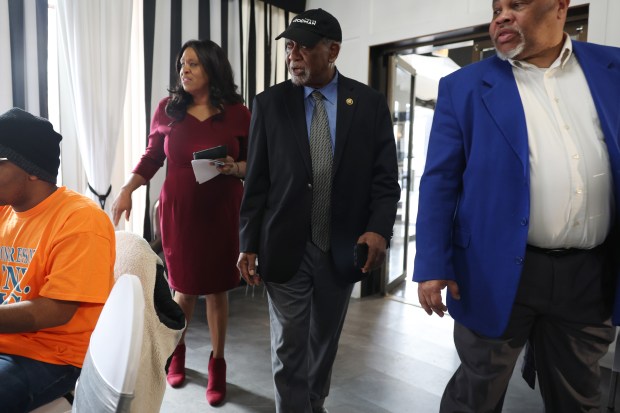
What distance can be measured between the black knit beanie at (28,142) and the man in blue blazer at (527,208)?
3.39ft

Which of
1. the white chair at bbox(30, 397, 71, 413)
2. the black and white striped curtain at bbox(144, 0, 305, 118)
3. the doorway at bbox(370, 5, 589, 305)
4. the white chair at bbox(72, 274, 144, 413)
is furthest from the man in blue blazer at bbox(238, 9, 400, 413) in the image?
the black and white striped curtain at bbox(144, 0, 305, 118)

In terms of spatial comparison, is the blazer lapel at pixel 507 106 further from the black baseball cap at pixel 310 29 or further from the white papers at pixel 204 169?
the white papers at pixel 204 169

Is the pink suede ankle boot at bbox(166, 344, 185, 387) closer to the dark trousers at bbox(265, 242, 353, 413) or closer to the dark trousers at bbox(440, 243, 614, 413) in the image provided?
the dark trousers at bbox(265, 242, 353, 413)

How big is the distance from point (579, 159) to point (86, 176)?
9.57ft

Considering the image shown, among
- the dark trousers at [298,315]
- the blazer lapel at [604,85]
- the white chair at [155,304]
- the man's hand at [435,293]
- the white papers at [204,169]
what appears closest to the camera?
the white chair at [155,304]

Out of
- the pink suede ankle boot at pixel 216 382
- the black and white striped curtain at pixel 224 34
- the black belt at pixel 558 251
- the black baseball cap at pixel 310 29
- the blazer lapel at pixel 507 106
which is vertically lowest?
the pink suede ankle boot at pixel 216 382

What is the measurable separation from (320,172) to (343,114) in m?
0.22

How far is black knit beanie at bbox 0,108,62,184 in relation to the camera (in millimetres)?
1202

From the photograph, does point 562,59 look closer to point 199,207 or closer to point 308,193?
point 308,193

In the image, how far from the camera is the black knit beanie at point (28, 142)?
3.94 ft

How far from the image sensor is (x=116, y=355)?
1.85 feet

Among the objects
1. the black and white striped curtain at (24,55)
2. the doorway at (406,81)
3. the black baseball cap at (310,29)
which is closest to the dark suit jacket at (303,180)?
the black baseball cap at (310,29)

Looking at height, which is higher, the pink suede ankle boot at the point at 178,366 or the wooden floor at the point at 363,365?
the pink suede ankle boot at the point at 178,366

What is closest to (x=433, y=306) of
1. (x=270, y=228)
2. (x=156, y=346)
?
(x=270, y=228)
